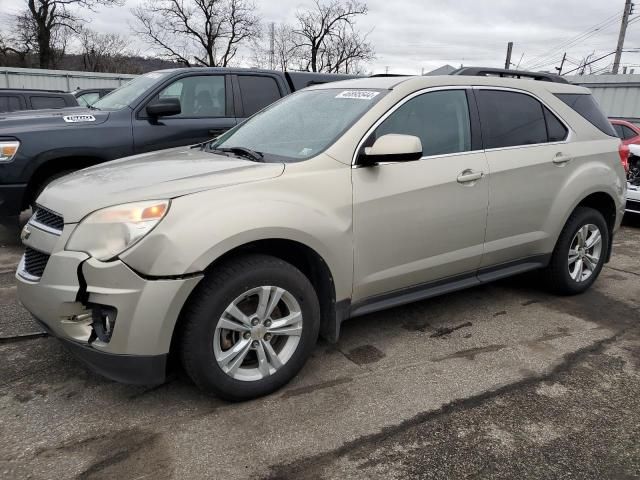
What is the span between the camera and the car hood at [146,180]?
8.29 ft

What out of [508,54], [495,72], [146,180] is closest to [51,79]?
[495,72]

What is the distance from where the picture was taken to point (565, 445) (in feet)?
8.08

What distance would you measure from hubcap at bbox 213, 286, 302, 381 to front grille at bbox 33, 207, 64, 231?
3.13 ft

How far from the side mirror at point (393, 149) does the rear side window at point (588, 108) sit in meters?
1.97

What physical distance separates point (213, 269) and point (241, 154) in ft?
3.20

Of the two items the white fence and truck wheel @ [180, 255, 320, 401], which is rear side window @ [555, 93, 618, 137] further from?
the white fence

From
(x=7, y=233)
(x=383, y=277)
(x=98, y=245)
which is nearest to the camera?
→ (x=98, y=245)

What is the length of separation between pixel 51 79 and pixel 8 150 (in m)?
18.0

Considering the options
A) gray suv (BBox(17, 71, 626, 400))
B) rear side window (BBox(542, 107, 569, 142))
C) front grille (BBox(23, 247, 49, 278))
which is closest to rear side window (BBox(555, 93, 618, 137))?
gray suv (BBox(17, 71, 626, 400))

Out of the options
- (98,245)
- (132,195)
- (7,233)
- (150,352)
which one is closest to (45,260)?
(98,245)

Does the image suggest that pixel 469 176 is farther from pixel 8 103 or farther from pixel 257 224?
pixel 8 103

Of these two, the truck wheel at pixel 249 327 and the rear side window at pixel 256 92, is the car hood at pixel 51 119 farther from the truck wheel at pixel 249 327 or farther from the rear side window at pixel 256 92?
the truck wheel at pixel 249 327

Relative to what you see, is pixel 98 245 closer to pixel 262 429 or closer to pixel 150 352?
pixel 150 352

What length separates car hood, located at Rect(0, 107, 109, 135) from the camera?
5.22 m
